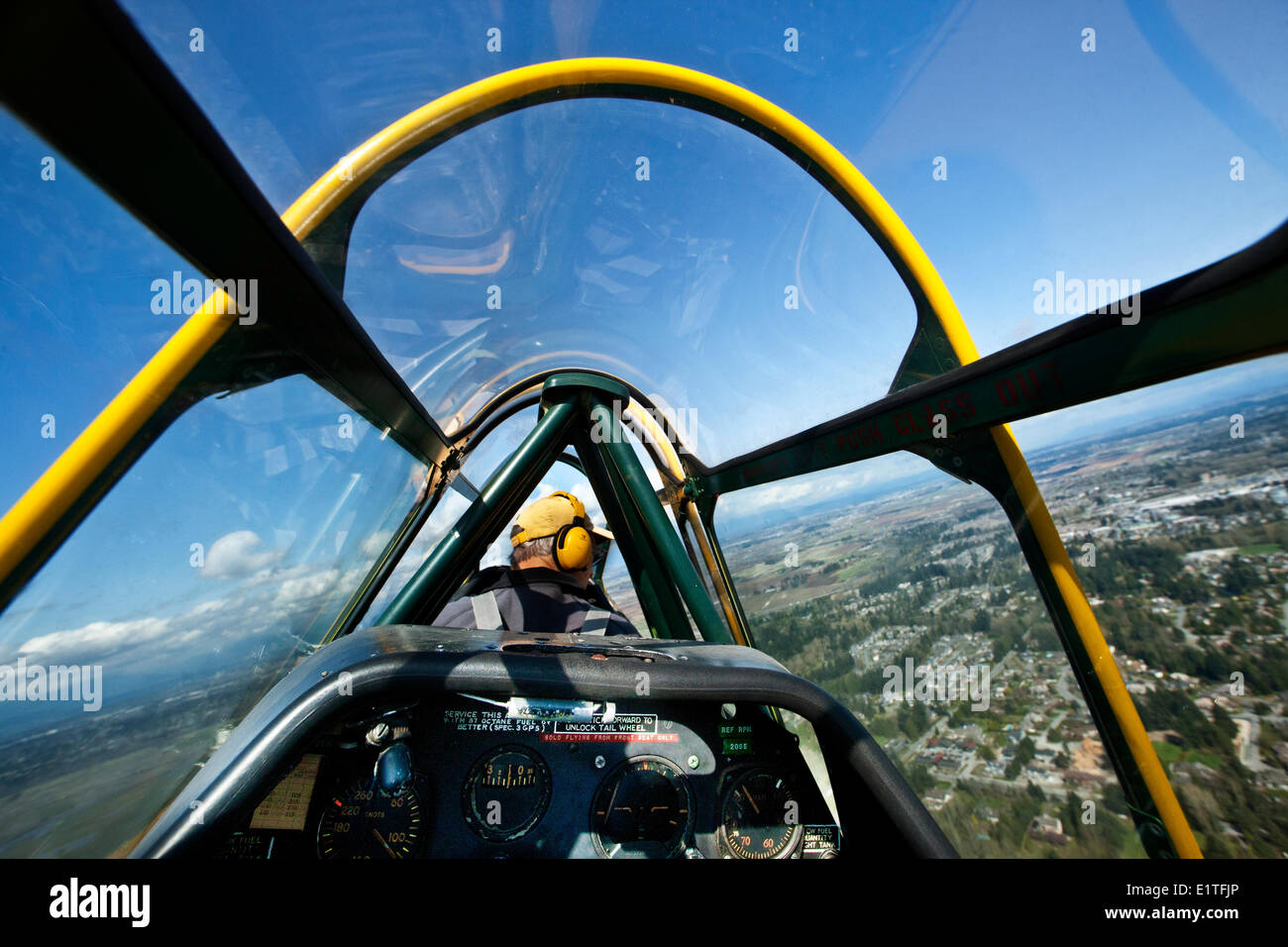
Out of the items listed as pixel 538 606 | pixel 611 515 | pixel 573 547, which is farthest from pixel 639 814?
pixel 611 515

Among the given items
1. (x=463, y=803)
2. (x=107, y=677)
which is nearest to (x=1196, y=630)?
(x=463, y=803)

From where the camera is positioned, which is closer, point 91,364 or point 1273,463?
point 1273,463

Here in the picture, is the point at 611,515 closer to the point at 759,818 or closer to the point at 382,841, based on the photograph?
the point at 759,818

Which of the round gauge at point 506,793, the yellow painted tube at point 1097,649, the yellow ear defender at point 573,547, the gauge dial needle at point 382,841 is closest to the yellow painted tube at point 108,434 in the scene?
the gauge dial needle at point 382,841
